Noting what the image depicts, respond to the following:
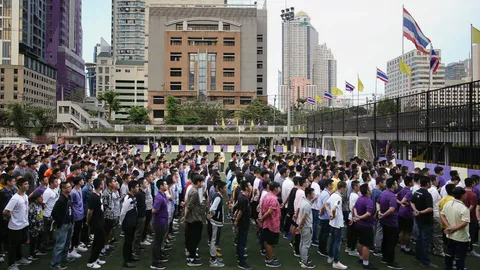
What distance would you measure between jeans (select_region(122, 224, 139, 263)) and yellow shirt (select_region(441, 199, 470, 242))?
5725 millimetres

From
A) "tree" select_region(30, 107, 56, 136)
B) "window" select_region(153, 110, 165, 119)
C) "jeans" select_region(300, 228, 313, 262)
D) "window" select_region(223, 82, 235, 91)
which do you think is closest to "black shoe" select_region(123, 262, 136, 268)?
"jeans" select_region(300, 228, 313, 262)

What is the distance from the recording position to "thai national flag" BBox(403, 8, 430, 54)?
832 inches

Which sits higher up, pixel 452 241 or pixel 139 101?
pixel 139 101

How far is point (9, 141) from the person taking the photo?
154ft

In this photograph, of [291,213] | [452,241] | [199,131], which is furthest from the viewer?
[199,131]

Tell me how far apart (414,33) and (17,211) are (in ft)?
68.8

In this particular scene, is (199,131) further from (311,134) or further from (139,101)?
(139,101)

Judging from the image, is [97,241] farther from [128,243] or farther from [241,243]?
[241,243]

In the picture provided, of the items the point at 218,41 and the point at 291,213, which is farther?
the point at 218,41

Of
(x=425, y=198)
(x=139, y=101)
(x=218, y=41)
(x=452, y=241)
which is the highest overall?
(x=218, y=41)

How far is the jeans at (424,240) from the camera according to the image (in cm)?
777

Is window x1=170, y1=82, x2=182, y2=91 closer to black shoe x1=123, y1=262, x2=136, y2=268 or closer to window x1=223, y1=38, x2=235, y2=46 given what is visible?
window x1=223, y1=38, x2=235, y2=46

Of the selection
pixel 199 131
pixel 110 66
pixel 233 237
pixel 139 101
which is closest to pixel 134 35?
pixel 110 66

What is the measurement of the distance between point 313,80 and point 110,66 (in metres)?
75.7
